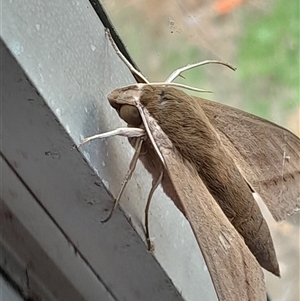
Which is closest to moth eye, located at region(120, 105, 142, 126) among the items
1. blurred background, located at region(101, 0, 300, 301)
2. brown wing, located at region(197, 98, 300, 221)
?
brown wing, located at region(197, 98, 300, 221)

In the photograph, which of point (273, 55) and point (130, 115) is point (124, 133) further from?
point (273, 55)

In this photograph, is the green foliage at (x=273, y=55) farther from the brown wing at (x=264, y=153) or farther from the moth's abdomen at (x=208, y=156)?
Result: the moth's abdomen at (x=208, y=156)

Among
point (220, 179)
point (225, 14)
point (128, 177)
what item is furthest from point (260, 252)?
point (225, 14)

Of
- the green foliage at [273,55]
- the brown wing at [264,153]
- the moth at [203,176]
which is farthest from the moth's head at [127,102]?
the green foliage at [273,55]

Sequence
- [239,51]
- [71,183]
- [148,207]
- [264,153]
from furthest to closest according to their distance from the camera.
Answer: [239,51] → [264,153] → [148,207] → [71,183]

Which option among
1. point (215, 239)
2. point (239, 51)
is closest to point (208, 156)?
point (215, 239)
